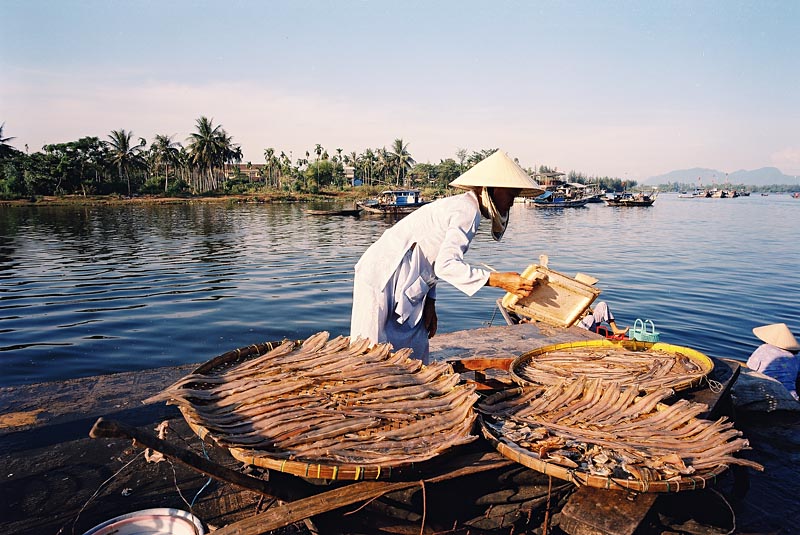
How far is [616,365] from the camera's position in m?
3.28

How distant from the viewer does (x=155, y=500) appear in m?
2.40

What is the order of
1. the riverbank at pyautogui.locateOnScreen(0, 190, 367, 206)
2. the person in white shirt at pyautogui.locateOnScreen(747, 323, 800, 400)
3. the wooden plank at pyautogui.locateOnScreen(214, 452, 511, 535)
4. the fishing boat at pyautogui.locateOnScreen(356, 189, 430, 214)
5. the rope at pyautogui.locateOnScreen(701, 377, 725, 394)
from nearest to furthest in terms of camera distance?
the wooden plank at pyautogui.locateOnScreen(214, 452, 511, 535) → the rope at pyautogui.locateOnScreen(701, 377, 725, 394) → the person in white shirt at pyautogui.locateOnScreen(747, 323, 800, 400) → the fishing boat at pyautogui.locateOnScreen(356, 189, 430, 214) → the riverbank at pyautogui.locateOnScreen(0, 190, 367, 206)

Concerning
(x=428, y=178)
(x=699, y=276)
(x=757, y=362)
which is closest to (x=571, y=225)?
(x=699, y=276)

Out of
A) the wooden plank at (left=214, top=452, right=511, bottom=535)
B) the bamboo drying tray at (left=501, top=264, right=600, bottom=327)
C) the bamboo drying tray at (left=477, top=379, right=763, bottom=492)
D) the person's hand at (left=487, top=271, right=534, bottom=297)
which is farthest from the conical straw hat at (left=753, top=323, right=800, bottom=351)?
the wooden plank at (left=214, top=452, right=511, bottom=535)

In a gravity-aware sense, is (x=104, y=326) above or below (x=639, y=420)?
below

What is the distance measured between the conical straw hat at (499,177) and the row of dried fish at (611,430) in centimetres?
108

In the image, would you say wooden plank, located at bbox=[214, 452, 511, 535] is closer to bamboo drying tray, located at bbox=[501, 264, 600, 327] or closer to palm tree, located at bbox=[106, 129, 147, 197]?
bamboo drying tray, located at bbox=[501, 264, 600, 327]

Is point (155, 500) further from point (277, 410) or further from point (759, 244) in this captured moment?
point (759, 244)

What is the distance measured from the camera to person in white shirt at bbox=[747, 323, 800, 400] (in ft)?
14.3

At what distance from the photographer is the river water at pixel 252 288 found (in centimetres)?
726

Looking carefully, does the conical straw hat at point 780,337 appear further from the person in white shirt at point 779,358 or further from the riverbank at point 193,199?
the riverbank at point 193,199

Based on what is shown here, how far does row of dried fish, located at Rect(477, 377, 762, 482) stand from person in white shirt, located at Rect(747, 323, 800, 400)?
256cm

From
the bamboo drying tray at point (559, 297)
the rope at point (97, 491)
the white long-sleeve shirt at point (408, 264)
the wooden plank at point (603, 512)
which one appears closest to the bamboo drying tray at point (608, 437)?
the wooden plank at point (603, 512)

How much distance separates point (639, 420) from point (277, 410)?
65.5 inches
